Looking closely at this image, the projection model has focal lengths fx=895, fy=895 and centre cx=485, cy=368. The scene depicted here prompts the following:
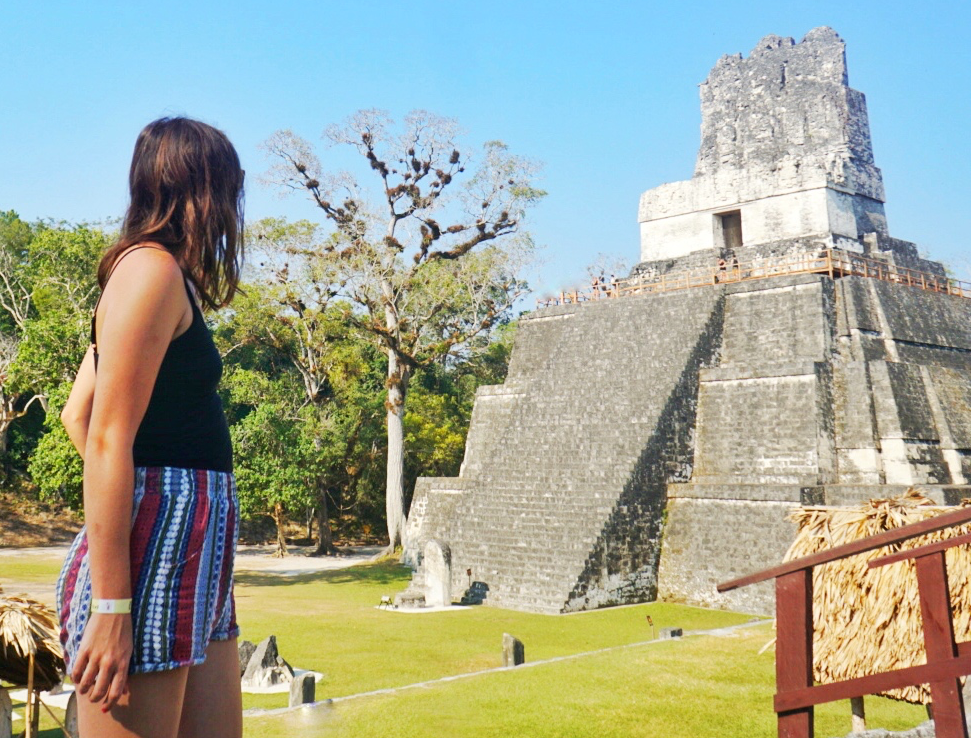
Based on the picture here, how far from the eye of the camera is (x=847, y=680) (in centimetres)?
218

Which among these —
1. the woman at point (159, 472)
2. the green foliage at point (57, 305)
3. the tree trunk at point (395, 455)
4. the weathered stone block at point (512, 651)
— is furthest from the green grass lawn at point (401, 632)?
the woman at point (159, 472)

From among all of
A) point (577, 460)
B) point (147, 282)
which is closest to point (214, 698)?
point (147, 282)

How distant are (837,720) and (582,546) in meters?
5.88

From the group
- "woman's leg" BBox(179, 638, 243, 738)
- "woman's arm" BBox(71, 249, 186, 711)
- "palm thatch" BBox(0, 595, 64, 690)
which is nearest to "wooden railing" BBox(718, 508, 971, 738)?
"woman's leg" BBox(179, 638, 243, 738)

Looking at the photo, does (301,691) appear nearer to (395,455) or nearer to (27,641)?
(27,641)

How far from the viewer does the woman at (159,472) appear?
1.38 m

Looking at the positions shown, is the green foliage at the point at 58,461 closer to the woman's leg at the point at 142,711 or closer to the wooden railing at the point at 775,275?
the wooden railing at the point at 775,275

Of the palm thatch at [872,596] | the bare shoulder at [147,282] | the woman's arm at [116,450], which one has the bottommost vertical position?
the palm thatch at [872,596]

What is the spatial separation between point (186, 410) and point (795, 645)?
1.51 m

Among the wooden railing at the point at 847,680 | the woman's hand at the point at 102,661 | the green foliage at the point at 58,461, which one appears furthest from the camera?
the green foliage at the point at 58,461

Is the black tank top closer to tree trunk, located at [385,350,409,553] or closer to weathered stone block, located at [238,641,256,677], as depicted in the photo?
weathered stone block, located at [238,641,256,677]

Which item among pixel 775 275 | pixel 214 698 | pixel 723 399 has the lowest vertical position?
pixel 214 698

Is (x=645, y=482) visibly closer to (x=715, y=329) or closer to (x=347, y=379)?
(x=715, y=329)

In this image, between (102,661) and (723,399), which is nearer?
(102,661)
